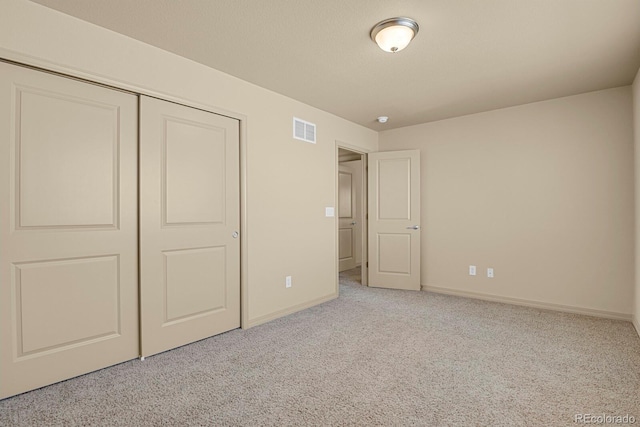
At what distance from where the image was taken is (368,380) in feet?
7.29

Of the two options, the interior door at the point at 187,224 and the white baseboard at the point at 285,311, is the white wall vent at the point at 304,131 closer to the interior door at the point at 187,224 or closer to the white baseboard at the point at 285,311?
the interior door at the point at 187,224

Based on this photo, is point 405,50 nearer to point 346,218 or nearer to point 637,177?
point 637,177

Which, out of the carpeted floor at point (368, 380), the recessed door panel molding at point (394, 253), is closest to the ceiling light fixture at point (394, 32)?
the carpeted floor at point (368, 380)

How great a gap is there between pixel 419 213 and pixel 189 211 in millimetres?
3171

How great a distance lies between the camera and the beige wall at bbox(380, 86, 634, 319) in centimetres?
350

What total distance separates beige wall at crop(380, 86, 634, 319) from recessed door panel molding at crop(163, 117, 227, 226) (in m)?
2.99

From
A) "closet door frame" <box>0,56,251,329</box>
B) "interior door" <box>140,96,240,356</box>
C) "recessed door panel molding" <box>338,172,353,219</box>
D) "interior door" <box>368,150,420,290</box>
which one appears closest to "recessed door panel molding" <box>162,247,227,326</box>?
"interior door" <box>140,96,240,356</box>

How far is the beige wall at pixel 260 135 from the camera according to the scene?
83.2 inches

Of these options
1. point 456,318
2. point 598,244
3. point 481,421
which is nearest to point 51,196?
point 481,421

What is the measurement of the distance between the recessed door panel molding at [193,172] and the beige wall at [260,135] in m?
0.26

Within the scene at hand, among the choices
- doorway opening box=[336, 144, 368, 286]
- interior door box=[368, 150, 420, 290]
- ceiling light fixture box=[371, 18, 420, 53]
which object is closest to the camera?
ceiling light fixture box=[371, 18, 420, 53]

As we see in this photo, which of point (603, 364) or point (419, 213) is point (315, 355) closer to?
point (603, 364)

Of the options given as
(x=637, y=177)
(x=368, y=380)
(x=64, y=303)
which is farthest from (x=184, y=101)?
(x=637, y=177)

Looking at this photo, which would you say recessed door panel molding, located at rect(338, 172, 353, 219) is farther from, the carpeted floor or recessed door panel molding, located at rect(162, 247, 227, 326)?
recessed door panel molding, located at rect(162, 247, 227, 326)
